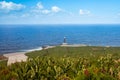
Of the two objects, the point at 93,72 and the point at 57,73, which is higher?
the point at 93,72

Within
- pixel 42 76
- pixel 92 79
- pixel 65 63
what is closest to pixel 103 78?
pixel 92 79

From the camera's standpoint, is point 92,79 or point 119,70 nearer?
point 92,79

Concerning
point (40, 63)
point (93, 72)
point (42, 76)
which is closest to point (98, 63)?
point (40, 63)

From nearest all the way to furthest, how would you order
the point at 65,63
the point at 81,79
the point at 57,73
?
1. the point at 81,79
2. the point at 57,73
3. the point at 65,63

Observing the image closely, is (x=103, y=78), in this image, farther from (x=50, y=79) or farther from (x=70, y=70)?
(x=70, y=70)

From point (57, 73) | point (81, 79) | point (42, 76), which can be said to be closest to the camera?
point (81, 79)

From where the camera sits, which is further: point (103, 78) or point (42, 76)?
point (42, 76)

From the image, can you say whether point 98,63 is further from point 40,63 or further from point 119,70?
point 40,63

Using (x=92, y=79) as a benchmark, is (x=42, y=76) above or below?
below

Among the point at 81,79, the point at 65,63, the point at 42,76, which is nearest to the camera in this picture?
the point at 81,79
